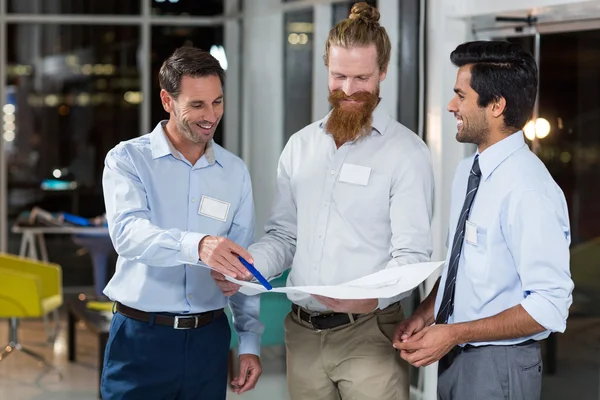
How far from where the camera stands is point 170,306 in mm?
2830

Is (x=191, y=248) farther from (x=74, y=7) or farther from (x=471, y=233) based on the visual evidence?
(x=74, y=7)

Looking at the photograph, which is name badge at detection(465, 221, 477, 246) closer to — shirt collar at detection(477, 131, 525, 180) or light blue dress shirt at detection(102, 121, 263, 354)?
shirt collar at detection(477, 131, 525, 180)

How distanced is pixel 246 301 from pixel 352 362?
1.53ft

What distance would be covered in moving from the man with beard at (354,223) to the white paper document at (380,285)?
0.16m

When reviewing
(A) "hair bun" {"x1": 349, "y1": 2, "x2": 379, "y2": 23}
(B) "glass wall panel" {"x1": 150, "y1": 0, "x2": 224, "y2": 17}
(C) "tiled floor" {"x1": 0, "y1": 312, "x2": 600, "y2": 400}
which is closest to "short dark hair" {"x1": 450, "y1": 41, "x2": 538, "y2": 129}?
(A) "hair bun" {"x1": 349, "y1": 2, "x2": 379, "y2": 23}

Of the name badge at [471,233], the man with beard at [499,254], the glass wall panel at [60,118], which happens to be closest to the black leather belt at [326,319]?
the man with beard at [499,254]

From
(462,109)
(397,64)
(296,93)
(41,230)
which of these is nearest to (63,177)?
(41,230)

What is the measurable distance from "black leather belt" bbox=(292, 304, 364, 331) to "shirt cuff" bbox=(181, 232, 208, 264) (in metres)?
0.50

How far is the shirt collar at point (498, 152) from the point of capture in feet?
8.25

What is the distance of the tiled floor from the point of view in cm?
471

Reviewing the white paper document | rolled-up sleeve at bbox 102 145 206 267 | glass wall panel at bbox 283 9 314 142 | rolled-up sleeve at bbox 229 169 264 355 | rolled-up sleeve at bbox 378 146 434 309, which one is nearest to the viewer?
the white paper document

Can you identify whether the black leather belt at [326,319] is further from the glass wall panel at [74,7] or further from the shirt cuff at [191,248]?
the glass wall panel at [74,7]

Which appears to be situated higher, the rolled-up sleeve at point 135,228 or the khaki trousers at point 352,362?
the rolled-up sleeve at point 135,228

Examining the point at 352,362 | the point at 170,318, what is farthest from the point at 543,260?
the point at 170,318
